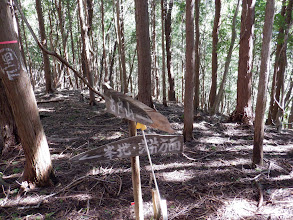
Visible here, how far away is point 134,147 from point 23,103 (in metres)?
2.12

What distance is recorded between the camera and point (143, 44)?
6.01 metres

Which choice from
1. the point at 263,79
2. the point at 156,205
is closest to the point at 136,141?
the point at 156,205

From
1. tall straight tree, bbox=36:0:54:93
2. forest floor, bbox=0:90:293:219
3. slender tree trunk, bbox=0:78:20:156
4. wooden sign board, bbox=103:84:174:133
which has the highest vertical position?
tall straight tree, bbox=36:0:54:93

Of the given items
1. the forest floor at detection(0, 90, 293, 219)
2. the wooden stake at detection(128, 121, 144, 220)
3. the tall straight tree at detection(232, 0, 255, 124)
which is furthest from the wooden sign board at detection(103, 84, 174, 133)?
the tall straight tree at detection(232, 0, 255, 124)

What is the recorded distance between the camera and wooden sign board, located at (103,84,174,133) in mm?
1631

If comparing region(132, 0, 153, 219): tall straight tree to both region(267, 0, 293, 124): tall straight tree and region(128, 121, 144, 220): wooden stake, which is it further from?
region(128, 121, 144, 220): wooden stake

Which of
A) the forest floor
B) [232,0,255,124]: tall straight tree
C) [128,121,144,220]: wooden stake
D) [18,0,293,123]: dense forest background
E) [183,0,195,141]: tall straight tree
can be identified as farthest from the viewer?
[18,0,293,123]: dense forest background

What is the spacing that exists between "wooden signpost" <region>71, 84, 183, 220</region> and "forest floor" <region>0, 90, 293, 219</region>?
1313mm

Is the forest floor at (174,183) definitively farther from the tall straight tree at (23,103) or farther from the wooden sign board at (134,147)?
the wooden sign board at (134,147)

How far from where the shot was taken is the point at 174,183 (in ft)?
12.4

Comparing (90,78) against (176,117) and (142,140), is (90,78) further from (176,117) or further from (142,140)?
(142,140)

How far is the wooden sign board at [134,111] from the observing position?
1631mm

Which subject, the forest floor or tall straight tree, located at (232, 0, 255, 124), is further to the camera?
tall straight tree, located at (232, 0, 255, 124)

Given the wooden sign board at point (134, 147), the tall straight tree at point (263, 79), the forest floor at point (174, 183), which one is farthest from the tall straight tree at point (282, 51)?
the wooden sign board at point (134, 147)
